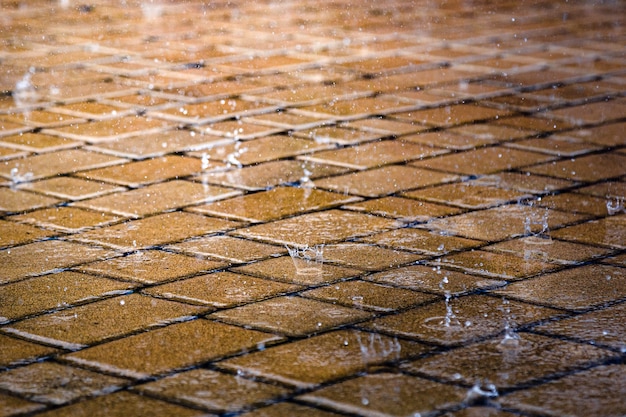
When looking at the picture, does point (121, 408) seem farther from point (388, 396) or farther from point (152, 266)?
point (152, 266)

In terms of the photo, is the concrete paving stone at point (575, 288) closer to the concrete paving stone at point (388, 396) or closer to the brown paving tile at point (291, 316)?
the brown paving tile at point (291, 316)

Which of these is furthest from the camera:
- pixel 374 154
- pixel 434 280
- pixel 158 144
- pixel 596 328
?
pixel 158 144

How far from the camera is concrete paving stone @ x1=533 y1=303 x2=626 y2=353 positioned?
292cm

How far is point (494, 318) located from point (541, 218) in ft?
3.19

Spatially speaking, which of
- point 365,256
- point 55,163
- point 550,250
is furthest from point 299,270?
point 55,163

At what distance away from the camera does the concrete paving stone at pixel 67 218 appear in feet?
12.8

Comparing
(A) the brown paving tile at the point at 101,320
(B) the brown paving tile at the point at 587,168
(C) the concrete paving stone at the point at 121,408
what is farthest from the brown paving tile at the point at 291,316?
(B) the brown paving tile at the point at 587,168

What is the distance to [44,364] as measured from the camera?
2.80 metres

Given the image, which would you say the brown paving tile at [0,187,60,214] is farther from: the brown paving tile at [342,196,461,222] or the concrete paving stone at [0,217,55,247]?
the brown paving tile at [342,196,461,222]

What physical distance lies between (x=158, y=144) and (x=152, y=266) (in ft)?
4.88

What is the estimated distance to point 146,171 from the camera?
453 centimetres

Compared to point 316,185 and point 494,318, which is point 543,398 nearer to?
point 494,318

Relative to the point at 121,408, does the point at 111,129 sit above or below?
above

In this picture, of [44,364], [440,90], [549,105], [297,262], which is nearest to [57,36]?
[440,90]
